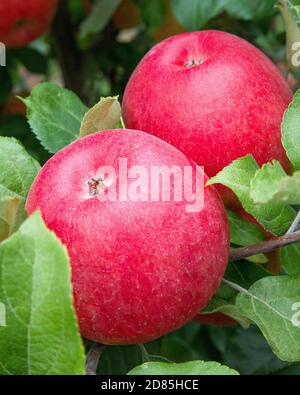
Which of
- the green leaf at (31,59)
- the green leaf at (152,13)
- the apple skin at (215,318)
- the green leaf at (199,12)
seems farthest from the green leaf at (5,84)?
the apple skin at (215,318)

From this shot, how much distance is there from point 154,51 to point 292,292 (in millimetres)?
365

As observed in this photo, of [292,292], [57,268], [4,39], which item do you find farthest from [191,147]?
[4,39]

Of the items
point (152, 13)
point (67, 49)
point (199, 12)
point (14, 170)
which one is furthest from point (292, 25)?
point (67, 49)

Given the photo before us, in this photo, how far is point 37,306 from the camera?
63 centimetres

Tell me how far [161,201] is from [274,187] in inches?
4.5

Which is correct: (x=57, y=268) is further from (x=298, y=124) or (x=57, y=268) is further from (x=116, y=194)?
(x=298, y=124)

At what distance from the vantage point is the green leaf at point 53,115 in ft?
3.33

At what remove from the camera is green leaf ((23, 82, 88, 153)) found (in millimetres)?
1015

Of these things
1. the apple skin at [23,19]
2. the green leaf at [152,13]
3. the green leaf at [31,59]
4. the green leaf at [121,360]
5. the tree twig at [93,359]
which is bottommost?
the green leaf at [121,360]

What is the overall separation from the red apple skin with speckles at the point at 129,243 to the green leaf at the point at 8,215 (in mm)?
24

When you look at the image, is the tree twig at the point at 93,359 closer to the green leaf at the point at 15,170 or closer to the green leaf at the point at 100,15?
the green leaf at the point at 15,170

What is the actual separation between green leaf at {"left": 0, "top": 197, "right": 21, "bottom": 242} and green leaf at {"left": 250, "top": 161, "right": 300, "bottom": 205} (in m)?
0.24

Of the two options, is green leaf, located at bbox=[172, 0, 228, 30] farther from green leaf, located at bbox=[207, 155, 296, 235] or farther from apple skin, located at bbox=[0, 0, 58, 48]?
green leaf, located at bbox=[207, 155, 296, 235]

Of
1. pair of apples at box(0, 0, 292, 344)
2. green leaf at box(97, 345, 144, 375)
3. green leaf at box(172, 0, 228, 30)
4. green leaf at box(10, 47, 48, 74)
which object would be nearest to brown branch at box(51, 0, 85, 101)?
green leaf at box(10, 47, 48, 74)
